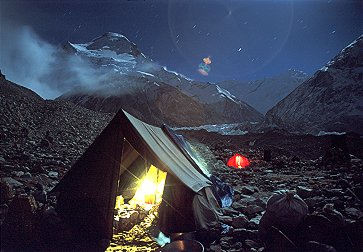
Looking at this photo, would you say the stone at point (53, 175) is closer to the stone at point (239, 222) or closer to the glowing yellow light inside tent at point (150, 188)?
the glowing yellow light inside tent at point (150, 188)

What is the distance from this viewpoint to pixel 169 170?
5.83 metres

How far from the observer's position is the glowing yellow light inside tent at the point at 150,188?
842 centimetres

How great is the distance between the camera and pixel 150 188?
8562 millimetres

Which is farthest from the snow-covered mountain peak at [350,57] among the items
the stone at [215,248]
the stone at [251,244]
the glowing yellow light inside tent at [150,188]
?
the stone at [215,248]

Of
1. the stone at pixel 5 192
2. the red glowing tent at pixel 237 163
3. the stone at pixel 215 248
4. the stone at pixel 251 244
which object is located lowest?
the stone at pixel 215 248


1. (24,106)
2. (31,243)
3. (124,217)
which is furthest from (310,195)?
(24,106)

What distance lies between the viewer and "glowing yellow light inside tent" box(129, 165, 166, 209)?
8.42 m

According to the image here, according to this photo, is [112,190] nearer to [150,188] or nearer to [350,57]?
[150,188]

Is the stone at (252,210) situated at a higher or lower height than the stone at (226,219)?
higher

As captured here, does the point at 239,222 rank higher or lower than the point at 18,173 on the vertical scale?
lower

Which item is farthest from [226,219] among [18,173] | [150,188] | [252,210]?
[18,173]

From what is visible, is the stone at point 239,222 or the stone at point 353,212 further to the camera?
the stone at point 239,222

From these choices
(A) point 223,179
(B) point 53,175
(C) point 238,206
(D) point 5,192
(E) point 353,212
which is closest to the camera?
(E) point 353,212

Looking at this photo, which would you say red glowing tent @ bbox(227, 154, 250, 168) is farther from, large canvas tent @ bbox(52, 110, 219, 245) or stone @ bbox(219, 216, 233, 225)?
large canvas tent @ bbox(52, 110, 219, 245)
